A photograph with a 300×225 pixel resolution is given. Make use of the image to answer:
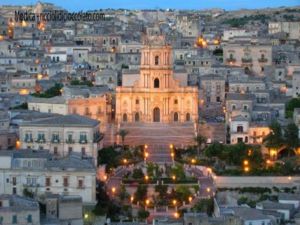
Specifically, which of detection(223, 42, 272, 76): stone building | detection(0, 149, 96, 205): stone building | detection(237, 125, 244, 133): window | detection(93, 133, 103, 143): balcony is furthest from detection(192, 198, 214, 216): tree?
detection(223, 42, 272, 76): stone building

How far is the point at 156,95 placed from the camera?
157 ft

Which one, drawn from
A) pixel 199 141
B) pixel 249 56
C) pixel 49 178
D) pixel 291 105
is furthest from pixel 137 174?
pixel 249 56

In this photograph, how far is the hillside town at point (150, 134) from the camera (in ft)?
113

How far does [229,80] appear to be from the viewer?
54.2m

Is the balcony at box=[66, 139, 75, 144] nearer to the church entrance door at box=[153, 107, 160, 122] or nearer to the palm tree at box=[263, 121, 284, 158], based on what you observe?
the palm tree at box=[263, 121, 284, 158]

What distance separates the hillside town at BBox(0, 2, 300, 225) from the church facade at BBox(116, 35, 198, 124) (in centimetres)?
4

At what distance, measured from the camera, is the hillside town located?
34.4 m

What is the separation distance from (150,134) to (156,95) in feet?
11.3

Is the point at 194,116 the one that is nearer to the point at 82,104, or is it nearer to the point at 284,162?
the point at 82,104

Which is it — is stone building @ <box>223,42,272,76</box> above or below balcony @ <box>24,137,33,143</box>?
above

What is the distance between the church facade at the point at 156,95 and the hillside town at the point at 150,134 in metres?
0.04

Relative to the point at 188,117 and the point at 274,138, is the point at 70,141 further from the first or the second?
the point at 188,117

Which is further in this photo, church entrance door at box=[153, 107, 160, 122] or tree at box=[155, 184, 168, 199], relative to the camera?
church entrance door at box=[153, 107, 160, 122]

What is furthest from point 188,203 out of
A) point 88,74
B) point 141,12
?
point 141,12
